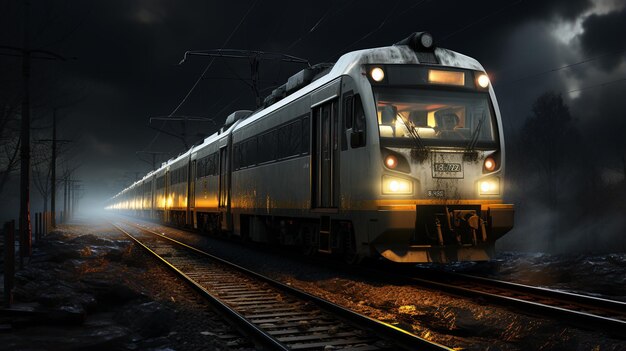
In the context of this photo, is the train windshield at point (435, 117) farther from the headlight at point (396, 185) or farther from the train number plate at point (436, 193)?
the train number plate at point (436, 193)

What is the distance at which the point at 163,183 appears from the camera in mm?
34531

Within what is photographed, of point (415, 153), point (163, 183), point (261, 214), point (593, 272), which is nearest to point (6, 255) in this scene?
point (415, 153)

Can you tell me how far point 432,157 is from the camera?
8875 millimetres

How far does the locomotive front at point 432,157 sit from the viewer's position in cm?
866

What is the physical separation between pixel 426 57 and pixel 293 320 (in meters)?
5.14

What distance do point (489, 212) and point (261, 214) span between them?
6.46m

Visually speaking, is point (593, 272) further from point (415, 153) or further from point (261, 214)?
point (261, 214)

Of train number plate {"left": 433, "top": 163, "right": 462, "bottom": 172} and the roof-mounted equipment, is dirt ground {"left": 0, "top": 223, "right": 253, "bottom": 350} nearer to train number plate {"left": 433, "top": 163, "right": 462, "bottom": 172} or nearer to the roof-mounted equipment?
train number plate {"left": 433, "top": 163, "right": 462, "bottom": 172}

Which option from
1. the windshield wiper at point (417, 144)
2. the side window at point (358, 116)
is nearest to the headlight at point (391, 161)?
the windshield wiper at point (417, 144)

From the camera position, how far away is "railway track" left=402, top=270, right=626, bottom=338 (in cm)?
586

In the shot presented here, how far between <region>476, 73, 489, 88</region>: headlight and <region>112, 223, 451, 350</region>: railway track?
181 inches

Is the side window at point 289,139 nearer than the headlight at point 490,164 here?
No

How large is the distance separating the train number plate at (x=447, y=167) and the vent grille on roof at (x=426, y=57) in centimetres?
178

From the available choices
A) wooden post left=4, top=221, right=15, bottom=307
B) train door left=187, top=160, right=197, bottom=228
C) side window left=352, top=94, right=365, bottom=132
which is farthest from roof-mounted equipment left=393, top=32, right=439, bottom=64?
train door left=187, top=160, right=197, bottom=228
